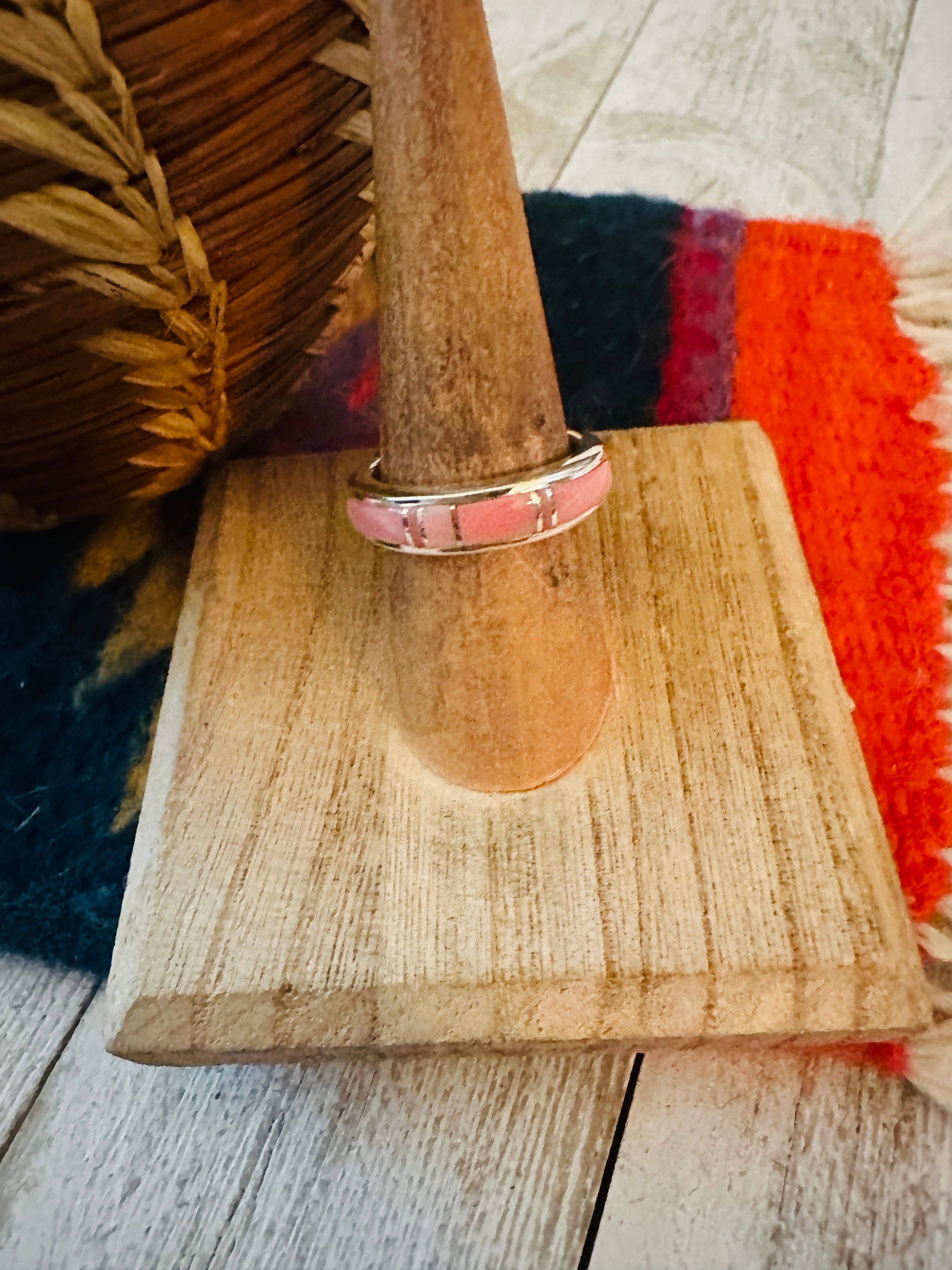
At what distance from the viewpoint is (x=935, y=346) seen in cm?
48

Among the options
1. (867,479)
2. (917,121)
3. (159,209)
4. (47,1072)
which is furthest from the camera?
(917,121)

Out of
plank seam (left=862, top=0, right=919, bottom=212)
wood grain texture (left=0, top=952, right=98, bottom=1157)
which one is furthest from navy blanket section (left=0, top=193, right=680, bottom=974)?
plank seam (left=862, top=0, right=919, bottom=212)

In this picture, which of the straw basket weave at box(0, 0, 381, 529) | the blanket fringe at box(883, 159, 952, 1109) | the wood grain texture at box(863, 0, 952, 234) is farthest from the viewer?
the wood grain texture at box(863, 0, 952, 234)

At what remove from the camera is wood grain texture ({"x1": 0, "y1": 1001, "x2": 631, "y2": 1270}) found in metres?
0.30

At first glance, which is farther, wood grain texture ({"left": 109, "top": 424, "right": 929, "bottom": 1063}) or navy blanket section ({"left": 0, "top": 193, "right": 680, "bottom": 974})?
navy blanket section ({"left": 0, "top": 193, "right": 680, "bottom": 974})

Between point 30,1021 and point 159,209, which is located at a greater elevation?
point 159,209

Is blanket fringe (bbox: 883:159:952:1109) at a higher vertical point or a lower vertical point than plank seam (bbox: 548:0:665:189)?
lower

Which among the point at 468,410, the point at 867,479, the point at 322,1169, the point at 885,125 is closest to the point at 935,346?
the point at 867,479

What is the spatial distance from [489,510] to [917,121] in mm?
502

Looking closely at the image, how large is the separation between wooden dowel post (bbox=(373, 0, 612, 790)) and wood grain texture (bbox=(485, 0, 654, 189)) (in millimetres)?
361

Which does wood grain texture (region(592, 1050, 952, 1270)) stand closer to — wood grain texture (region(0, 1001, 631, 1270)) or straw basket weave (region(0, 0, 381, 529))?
wood grain texture (region(0, 1001, 631, 1270))

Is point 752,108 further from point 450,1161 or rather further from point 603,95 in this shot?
point 450,1161

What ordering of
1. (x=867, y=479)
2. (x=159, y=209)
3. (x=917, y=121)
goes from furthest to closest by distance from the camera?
1. (x=917, y=121)
2. (x=867, y=479)
3. (x=159, y=209)

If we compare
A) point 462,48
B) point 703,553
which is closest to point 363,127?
point 462,48
